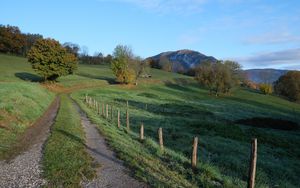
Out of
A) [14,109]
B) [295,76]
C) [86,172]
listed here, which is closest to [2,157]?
[86,172]

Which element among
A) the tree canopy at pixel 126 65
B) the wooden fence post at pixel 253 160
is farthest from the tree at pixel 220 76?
the wooden fence post at pixel 253 160

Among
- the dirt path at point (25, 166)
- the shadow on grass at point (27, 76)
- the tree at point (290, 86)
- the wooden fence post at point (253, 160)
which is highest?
the wooden fence post at point (253, 160)

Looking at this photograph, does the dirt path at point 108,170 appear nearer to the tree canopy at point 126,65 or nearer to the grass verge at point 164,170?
the grass verge at point 164,170

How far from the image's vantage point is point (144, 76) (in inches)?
5487

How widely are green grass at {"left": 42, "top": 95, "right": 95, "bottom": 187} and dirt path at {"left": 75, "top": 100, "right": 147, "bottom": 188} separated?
1.20 feet

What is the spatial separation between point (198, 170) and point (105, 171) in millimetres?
4057

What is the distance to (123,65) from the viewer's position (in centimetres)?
11256

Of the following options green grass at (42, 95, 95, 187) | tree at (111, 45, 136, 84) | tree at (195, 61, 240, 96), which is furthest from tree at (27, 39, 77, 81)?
green grass at (42, 95, 95, 187)

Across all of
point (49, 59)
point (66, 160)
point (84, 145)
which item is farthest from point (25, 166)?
point (49, 59)

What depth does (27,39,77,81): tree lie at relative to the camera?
86.3 meters

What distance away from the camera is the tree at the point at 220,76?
10919 centimetres

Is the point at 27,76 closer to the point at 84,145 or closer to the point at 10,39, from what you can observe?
the point at 10,39

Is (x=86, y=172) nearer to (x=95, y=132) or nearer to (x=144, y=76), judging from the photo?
(x=95, y=132)

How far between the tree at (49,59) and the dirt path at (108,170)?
6906 cm
